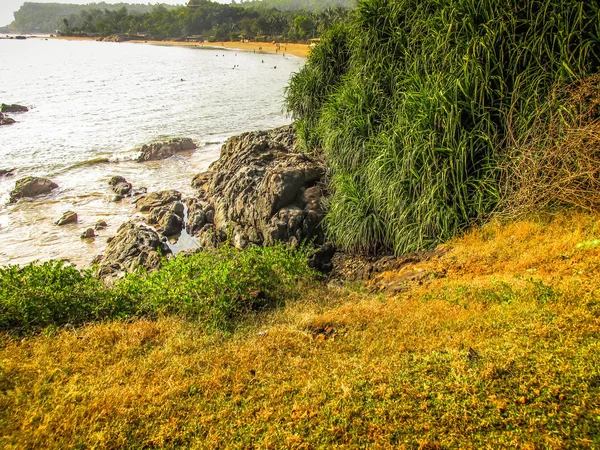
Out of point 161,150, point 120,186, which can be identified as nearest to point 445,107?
point 120,186

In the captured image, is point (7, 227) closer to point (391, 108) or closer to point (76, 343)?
point (76, 343)

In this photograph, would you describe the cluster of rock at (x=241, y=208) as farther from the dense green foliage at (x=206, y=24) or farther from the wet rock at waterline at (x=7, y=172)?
the dense green foliage at (x=206, y=24)

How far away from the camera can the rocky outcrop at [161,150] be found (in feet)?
56.7

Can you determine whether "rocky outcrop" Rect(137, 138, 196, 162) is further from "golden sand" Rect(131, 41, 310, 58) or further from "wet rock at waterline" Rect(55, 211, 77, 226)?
"golden sand" Rect(131, 41, 310, 58)

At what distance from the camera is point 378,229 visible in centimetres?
668

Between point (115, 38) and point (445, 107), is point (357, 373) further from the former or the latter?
point (115, 38)

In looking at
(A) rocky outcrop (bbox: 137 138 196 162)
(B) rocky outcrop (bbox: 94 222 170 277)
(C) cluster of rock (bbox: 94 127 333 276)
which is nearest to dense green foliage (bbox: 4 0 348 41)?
(A) rocky outcrop (bbox: 137 138 196 162)

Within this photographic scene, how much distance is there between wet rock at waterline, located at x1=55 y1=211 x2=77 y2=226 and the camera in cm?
1162

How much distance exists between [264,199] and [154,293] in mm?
3954

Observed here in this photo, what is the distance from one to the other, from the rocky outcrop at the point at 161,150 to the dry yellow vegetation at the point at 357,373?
46.9 feet

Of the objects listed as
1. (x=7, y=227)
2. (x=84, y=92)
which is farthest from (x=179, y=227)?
(x=84, y=92)

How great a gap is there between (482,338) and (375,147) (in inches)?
175

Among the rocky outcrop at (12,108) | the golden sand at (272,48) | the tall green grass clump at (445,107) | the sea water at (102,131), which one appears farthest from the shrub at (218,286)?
the golden sand at (272,48)

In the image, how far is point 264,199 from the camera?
845 cm
